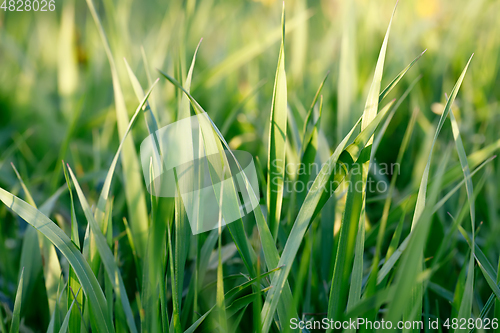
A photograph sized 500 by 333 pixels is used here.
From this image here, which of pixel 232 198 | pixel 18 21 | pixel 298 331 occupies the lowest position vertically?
pixel 298 331

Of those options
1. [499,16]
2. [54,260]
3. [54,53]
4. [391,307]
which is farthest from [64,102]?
[499,16]

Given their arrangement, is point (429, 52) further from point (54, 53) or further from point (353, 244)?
point (54, 53)

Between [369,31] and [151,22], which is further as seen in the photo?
[151,22]

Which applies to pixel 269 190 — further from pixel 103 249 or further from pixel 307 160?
pixel 103 249

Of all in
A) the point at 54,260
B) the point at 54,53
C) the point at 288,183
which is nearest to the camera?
the point at 54,260

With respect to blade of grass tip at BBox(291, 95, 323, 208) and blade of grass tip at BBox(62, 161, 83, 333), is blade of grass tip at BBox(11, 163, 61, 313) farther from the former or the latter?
blade of grass tip at BBox(291, 95, 323, 208)

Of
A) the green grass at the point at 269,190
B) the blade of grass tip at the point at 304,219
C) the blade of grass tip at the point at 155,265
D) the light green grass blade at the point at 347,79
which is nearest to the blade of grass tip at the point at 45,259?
the green grass at the point at 269,190

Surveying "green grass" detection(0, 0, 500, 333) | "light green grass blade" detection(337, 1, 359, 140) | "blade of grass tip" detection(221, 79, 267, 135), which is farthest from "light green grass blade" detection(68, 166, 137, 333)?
"light green grass blade" detection(337, 1, 359, 140)

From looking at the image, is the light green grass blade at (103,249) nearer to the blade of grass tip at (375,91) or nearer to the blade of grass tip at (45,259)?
the blade of grass tip at (45,259)
